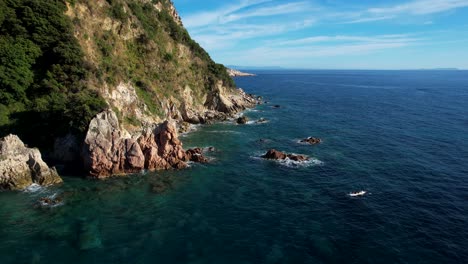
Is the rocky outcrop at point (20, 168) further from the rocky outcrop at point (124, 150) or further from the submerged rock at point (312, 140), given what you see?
the submerged rock at point (312, 140)

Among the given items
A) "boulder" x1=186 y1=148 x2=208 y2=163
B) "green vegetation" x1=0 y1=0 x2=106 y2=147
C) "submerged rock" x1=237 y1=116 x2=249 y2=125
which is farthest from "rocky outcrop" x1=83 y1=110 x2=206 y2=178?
"submerged rock" x1=237 y1=116 x2=249 y2=125

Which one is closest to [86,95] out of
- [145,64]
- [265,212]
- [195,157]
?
[195,157]

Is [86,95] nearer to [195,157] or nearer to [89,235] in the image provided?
[195,157]

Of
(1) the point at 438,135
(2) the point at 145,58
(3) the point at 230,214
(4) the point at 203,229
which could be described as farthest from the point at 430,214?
(2) the point at 145,58

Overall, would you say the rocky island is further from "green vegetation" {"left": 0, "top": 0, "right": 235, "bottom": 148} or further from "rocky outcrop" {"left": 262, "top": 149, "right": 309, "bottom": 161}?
"rocky outcrop" {"left": 262, "top": 149, "right": 309, "bottom": 161}

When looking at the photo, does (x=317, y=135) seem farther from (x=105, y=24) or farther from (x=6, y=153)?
(x=6, y=153)

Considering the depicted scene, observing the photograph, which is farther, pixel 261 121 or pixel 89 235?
pixel 261 121

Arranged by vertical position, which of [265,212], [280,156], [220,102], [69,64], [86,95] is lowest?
[265,212]
